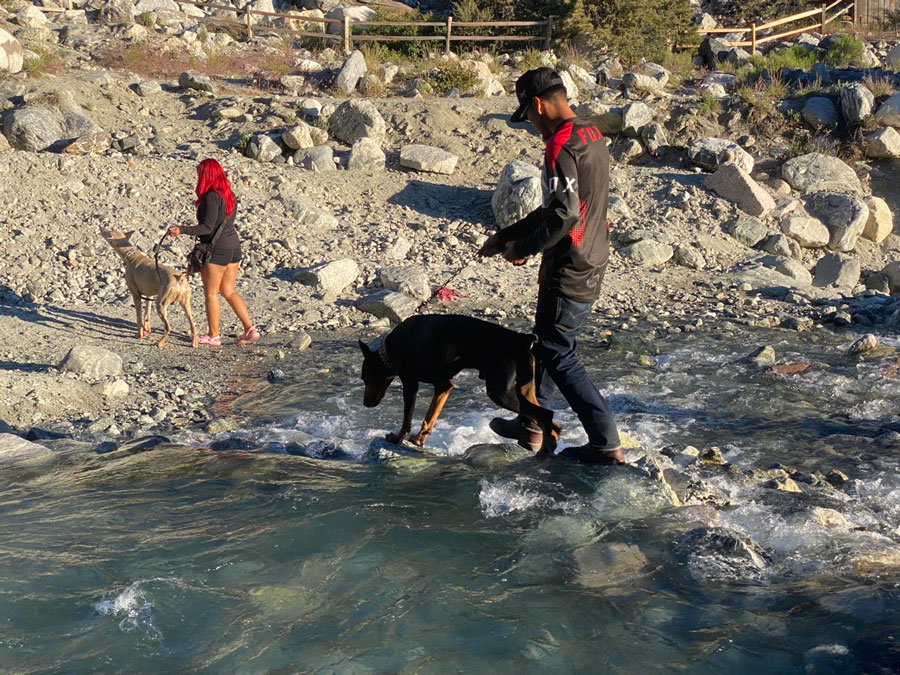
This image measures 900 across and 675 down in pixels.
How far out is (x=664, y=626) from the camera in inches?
139

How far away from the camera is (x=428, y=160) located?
47.5ft

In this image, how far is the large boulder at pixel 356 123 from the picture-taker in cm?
1522

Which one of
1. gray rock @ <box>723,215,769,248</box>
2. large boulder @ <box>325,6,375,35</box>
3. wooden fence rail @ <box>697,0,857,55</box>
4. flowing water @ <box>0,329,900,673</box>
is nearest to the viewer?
flowing water @ <box>0,329,900,673</box>

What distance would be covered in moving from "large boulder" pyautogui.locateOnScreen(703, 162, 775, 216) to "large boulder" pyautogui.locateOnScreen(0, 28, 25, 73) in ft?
43.6

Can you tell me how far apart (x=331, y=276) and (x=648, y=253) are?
4722 mm

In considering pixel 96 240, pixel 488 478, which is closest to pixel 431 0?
pixel 96 240

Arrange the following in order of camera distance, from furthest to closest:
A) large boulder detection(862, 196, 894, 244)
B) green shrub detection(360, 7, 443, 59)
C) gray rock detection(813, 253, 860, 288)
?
green shrub detection(360, 7, 443, 59)
large boulder detection(862, 196, 894, 244)
gray rock detection(813, 253, 860, 288)

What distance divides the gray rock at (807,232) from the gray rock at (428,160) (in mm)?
5751

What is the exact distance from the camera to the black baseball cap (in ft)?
15.1

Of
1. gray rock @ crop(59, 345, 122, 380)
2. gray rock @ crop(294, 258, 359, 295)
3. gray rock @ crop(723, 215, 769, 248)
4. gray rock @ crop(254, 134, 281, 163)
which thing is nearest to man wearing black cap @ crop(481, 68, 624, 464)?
gray rock @ crop(59, 345, 122, 380)

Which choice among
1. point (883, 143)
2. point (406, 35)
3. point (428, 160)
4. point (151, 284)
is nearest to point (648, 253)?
point (428, 160)

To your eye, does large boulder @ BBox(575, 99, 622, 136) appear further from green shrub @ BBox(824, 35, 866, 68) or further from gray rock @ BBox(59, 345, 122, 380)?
gray rock @ BBox(59, 345, 122, 380)

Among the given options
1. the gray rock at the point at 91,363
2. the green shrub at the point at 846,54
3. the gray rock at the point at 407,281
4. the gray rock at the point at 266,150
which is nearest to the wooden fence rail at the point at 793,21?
the green shrub at the point at 846,54

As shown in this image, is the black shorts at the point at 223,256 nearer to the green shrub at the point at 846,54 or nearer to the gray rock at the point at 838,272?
the gray rock at the point at 838,272
